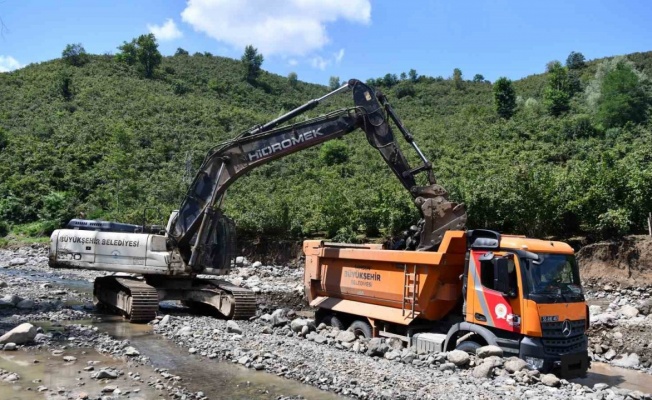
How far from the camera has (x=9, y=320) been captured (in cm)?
1213

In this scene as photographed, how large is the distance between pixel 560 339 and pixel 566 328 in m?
0.20

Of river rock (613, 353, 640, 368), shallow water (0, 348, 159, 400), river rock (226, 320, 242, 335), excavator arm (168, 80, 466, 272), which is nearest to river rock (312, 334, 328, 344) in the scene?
river rock (226, 320, 242, 335)

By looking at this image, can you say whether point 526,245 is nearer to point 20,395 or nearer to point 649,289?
point 20,395

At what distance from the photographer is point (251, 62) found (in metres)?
92.2

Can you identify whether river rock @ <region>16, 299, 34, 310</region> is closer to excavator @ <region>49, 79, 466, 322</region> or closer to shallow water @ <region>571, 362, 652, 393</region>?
excavator @ <region>49, 79, 466, 322</region>

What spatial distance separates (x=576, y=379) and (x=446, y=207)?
154 inches

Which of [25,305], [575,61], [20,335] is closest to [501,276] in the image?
[20,335]

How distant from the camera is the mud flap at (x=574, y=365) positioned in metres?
8.75

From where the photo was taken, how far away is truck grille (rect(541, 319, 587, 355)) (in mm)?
8711

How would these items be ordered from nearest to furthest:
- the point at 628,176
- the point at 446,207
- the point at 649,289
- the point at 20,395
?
the point at 20,395 < the point at 446,207 < the point at 649,289 < the point at 628,176

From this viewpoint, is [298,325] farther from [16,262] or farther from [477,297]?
[16,262]

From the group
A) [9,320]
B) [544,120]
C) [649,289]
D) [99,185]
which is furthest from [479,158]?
[9,320]

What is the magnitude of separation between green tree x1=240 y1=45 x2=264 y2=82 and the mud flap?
85.0 meters

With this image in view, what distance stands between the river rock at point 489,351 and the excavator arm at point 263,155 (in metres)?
3.83
